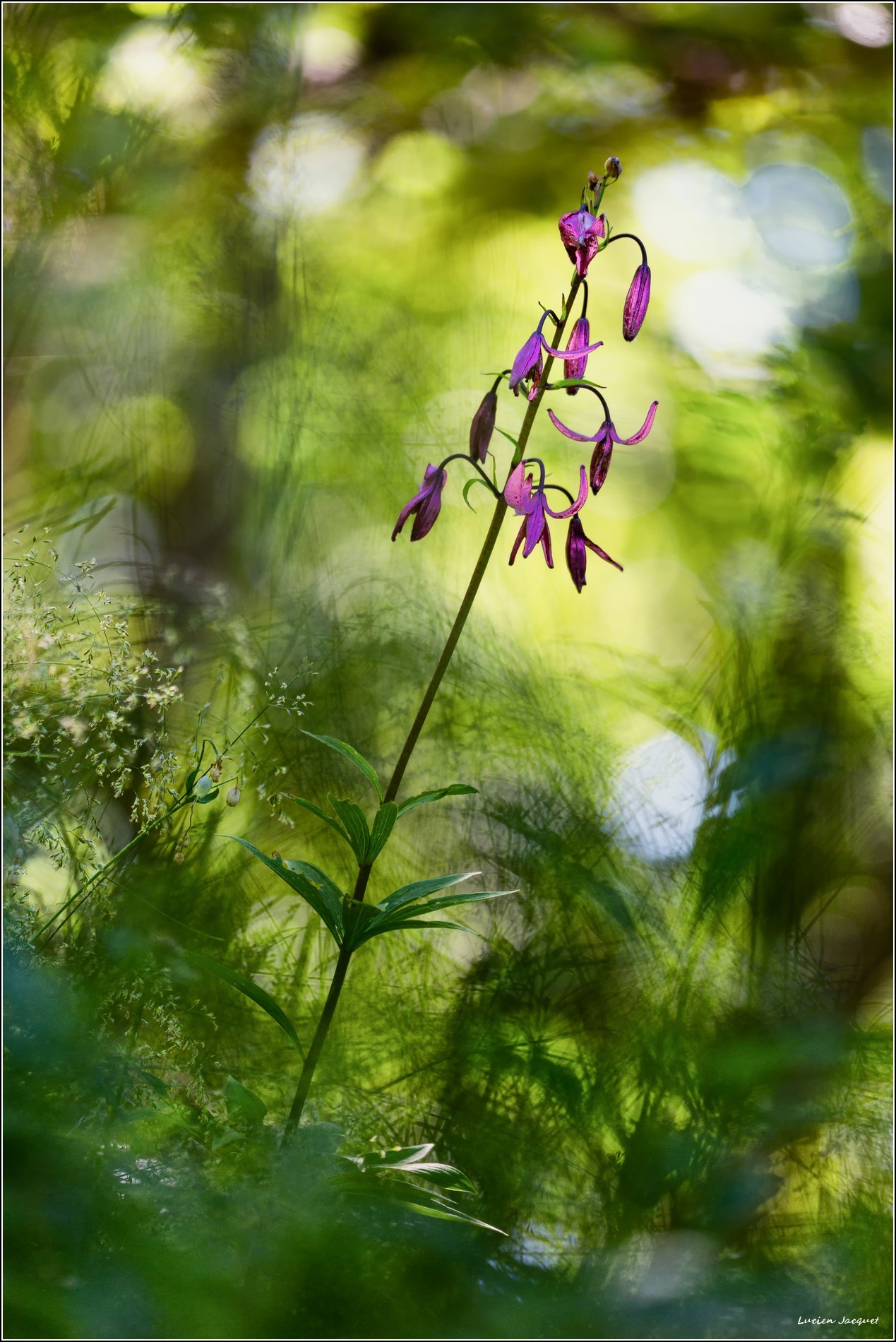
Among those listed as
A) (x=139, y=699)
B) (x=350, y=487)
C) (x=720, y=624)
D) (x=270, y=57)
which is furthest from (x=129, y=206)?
(x=720, y=624)

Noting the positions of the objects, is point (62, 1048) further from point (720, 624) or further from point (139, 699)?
point (720, 624)

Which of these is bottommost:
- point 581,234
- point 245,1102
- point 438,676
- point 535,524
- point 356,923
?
point 245,1102

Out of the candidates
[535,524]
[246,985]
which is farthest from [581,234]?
[246,985]

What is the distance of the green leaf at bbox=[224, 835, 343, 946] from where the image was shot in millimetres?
466

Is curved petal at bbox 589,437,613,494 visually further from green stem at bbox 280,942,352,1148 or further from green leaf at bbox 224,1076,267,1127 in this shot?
green leaf at bbox 224,1076,267,1127

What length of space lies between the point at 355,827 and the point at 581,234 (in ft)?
1.19

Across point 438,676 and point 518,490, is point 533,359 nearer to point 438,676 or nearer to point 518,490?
point 518,490

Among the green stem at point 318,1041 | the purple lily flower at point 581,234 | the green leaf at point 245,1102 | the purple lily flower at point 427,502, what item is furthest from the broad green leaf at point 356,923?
the purple lily flower at point 581,234

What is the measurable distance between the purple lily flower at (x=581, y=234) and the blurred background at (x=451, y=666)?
1.17 feet

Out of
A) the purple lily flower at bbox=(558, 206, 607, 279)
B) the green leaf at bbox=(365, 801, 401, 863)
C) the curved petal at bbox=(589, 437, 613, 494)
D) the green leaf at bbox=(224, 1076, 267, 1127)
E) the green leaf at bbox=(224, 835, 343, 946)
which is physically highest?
the purple lily flower at bbox=(558, 206, 607, 279)

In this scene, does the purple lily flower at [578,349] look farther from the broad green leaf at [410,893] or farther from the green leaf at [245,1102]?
the green leaf at [245,1102]

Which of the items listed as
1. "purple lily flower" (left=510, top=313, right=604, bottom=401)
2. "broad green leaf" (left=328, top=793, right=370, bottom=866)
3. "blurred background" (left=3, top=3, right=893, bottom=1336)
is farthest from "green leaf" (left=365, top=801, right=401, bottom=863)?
"purple lily flower" (left=510, top=313, right=604, bottom=401)

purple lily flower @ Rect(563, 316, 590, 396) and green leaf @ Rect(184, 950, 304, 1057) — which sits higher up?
purple lily flower @ Rect(563, 316, 590, 396)

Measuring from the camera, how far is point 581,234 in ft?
1.49
